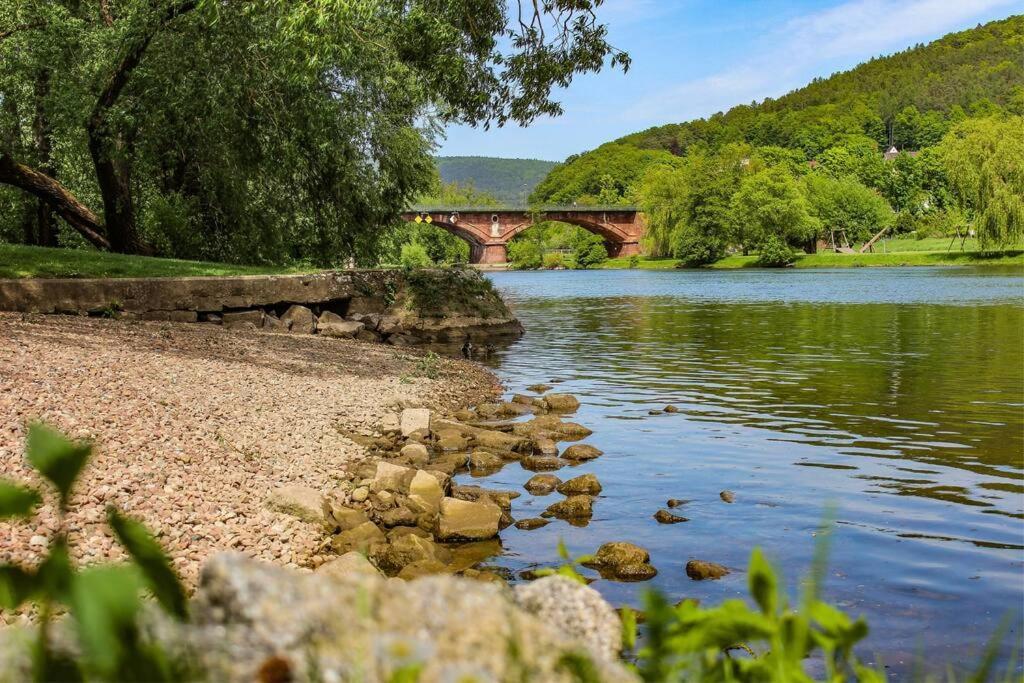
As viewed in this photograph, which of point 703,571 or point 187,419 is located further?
point 187,419

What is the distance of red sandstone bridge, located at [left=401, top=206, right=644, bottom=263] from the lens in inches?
3981

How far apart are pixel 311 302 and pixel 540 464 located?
11.8 meters

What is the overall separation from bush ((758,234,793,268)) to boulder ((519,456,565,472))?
76.5 metres

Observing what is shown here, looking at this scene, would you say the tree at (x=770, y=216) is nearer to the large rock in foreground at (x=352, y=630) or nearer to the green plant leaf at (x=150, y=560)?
the large rock in foreground at (x=352, y=630)

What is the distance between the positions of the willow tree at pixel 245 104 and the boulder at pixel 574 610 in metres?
12.0

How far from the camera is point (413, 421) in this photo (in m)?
11.2

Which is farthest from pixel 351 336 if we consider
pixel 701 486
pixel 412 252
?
pixel 412 252

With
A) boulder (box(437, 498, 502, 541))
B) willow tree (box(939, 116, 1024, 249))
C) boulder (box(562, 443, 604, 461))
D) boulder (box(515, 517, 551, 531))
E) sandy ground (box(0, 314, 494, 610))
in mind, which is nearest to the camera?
sandy ground (box(0, 314, 494, 610))

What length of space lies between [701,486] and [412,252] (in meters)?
52.4

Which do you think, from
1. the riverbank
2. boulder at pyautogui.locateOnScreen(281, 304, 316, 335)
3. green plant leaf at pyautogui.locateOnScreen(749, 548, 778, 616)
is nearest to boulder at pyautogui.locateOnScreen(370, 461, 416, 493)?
green plant leaf at pyautogui.locateOnScreen(749, 548, 778, 616)

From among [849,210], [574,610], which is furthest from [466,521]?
[849,210]

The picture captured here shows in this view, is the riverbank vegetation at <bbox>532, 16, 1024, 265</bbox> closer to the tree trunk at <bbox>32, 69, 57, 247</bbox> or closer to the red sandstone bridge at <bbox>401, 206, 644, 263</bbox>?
the red sandstone bridge at <bbox>401, 206, 644, 263</bbox>

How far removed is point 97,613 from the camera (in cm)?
82

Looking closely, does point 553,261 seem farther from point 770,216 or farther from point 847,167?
point 847,167
